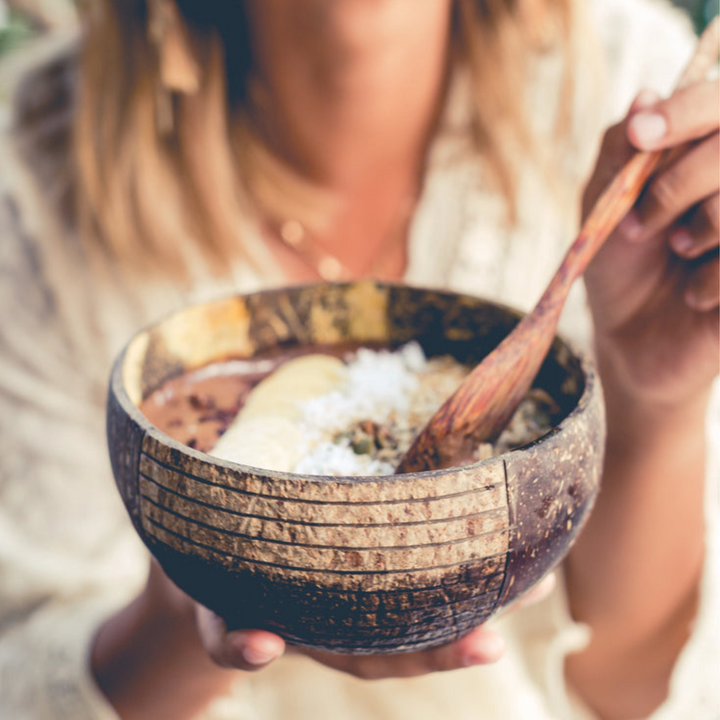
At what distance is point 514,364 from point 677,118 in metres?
0.26

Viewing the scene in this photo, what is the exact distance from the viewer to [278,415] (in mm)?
480

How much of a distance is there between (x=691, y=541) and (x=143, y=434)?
0.76m

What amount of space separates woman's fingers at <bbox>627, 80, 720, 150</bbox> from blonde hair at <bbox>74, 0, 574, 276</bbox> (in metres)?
0.63

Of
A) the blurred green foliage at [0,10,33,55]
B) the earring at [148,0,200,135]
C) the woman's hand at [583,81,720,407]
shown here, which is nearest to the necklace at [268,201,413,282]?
the earring at [148,0,200,135]

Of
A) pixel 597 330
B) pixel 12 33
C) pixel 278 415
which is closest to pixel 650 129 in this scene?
pixel 597 330

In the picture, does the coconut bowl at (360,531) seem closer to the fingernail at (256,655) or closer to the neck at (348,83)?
the fingernail at (256,655)

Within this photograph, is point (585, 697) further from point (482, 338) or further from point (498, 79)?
point (498, 79)

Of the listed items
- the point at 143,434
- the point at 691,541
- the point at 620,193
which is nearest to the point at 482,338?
the point at 620,193

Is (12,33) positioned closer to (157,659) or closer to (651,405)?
(157,659)

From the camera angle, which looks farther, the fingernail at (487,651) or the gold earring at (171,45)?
the gold earring at (171,45)

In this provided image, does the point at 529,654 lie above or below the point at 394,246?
below

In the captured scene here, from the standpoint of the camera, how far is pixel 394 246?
3.89ft

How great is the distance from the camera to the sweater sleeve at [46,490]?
0.96 metres

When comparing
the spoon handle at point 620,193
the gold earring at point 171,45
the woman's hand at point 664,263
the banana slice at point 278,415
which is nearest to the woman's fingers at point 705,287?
the woman's hand at point 664,263
